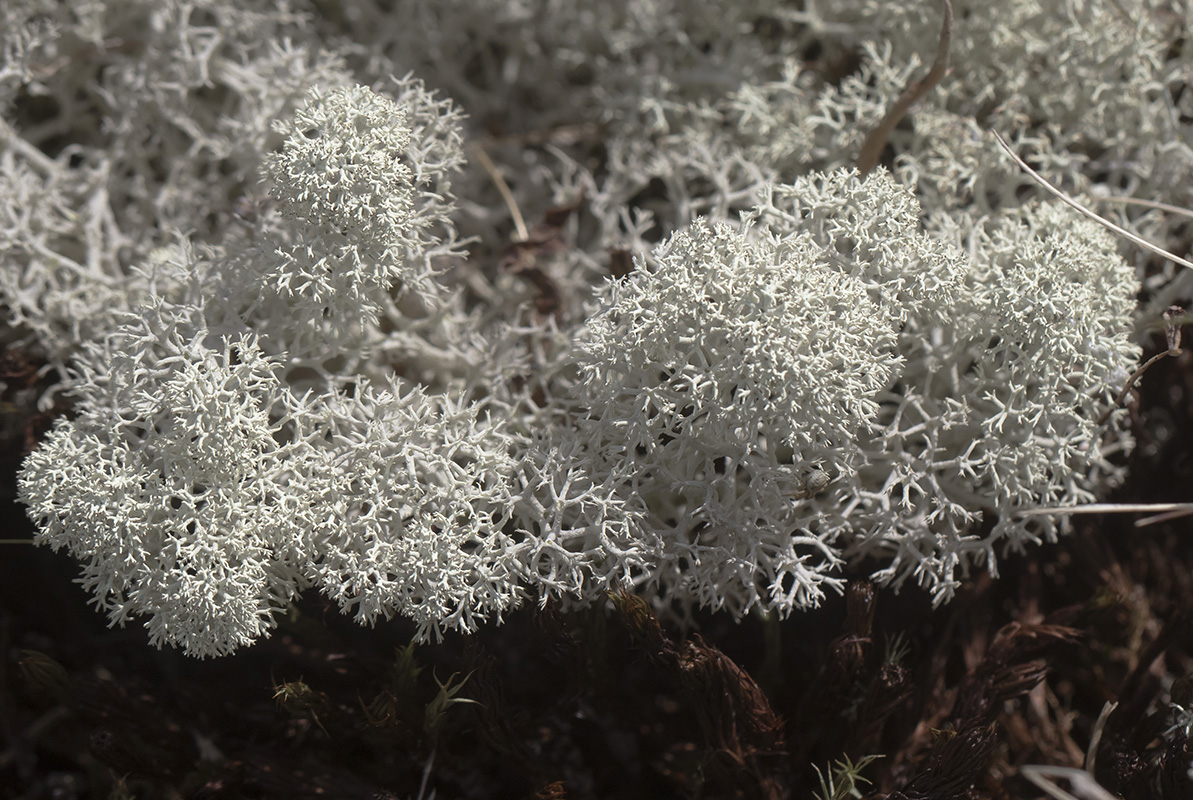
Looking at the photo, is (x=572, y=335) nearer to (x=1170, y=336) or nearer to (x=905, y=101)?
(x=905, y=101)

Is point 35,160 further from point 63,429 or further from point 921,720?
point 921,720

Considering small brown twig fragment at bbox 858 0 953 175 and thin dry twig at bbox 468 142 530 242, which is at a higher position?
small brown twig fragment at bbox 858 0 953 175

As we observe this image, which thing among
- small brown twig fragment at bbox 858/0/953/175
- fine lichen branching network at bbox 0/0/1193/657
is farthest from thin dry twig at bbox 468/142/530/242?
small brown twig fragment at bbox 858/0/953/175

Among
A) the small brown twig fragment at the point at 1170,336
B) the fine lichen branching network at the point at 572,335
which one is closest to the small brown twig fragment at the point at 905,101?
the fine lichen branching network at the point at 572,335

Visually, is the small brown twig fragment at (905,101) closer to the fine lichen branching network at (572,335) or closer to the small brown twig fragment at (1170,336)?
the fine lichen branching network at (572,335)

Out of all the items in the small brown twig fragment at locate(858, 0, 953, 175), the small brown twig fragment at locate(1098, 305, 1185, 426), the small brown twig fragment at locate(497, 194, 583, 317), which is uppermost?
the small brown twig fragment at locate(858, 0, 953, 175)

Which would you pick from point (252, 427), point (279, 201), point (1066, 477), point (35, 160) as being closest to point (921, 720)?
point (1066, 477)

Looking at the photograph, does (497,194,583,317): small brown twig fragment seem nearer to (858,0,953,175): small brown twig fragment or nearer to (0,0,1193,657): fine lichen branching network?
(0,0,1193,657): fine lichen branching network

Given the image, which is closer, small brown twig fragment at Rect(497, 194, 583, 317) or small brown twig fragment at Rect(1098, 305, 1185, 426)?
small brown twig fragment at Rect(1098, 305, 1185, 426)
